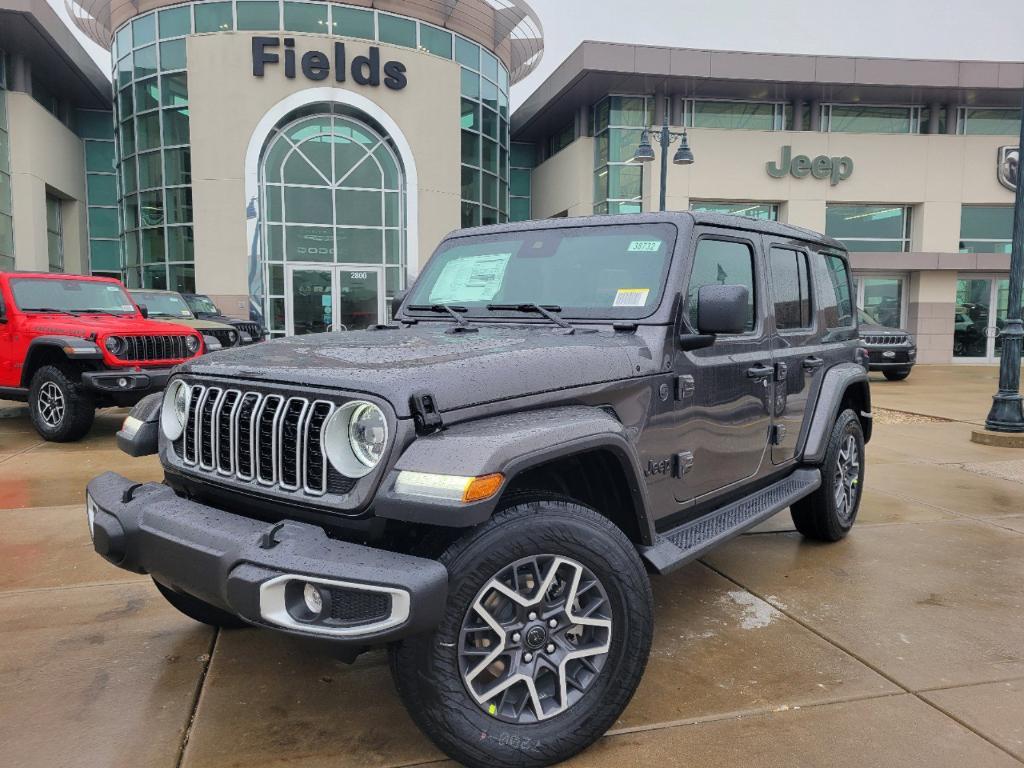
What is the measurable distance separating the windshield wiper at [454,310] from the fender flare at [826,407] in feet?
7.05

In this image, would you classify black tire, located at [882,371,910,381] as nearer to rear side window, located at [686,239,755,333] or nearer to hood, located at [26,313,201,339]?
hood, located at [26,313,201,339]

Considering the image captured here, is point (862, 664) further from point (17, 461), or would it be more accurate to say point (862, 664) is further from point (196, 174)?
point (196, 174)

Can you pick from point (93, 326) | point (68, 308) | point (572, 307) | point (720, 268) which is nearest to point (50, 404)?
point (93, 326)

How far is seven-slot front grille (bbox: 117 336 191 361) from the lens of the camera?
8414 millimetres

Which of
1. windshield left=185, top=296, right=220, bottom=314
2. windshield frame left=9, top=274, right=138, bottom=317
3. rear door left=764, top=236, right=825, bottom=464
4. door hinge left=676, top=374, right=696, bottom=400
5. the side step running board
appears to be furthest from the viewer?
windshield left=185, top=296, right=220, bottom=314

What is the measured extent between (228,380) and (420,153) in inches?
864

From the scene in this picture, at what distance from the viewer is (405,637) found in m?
2.10

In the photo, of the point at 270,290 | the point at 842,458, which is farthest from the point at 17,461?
the point at 270,290

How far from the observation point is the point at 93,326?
841cm

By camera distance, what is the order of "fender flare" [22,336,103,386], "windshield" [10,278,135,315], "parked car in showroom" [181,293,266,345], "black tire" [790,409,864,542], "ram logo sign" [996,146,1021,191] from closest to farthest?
1. "black tire" [790,409,864,542]
2. "fender flare" [22,336,103,386]
3. "windshield" [10,278,135,315]
4. "parked car in showroom" [181,293,266,345]
5. "ram logo sign" [996,146,1021,191]

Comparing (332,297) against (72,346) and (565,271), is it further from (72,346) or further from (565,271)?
(565,271)

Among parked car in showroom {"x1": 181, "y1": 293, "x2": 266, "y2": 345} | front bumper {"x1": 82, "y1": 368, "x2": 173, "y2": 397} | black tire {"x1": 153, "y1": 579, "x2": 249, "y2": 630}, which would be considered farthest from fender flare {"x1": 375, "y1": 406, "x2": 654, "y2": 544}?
parked car in showroom {"x1": 181, "y1": 293, "x2": 266, "y2": 345}

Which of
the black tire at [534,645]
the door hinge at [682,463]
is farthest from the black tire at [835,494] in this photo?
the black tire at [534,645]

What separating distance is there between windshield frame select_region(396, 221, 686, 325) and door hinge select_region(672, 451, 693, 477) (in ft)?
1.86
